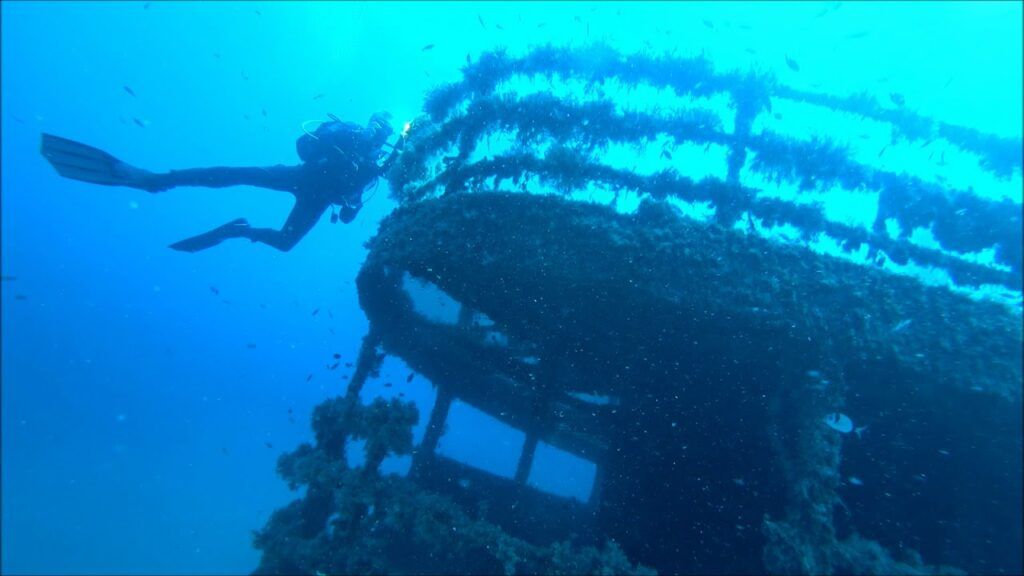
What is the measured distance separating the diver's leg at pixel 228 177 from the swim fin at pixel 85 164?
0.38 metres

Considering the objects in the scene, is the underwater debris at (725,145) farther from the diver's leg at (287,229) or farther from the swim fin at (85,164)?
the swim fin at (85,164)

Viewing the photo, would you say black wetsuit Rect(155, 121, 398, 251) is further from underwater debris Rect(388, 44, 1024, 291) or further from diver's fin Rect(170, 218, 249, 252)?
underwater debris Rect(388, 44, 1024, 291)

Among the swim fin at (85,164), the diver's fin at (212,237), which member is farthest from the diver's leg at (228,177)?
the diver's fin at (212,237)

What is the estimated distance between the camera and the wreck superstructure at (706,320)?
5156 mm

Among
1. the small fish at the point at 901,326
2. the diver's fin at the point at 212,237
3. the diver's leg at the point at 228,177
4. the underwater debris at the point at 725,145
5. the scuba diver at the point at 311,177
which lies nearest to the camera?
the small fish at the point at 901,326

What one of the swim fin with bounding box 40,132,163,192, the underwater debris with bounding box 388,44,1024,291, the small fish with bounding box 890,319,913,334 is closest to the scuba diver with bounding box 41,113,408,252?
the swim fin with bounding box 40,132,163,192

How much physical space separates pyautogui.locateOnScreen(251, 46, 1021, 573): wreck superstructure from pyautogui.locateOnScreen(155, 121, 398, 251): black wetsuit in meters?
3.04

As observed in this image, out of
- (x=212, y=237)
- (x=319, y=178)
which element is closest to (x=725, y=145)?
(x=319, y=178)

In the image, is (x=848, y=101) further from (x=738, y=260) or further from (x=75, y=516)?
(x=75, y=516)

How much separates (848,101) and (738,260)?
369 centimetres

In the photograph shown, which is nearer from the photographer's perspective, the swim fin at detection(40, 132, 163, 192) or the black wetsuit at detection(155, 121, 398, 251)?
the swim fin at detection(40, 132, 163, 192)

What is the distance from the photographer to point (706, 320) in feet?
18.0

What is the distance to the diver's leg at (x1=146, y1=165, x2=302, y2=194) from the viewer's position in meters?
8.73

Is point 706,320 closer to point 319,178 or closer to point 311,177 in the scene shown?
point 319,178
